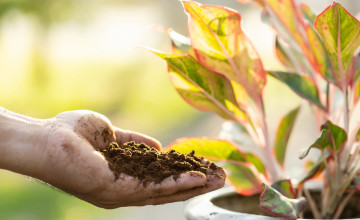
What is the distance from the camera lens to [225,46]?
1.08 m

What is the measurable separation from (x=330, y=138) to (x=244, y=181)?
0.80ft

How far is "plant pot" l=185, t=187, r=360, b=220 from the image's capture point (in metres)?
0.94

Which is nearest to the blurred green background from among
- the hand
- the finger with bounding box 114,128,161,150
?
the finger with bounding box 114,128,161,150

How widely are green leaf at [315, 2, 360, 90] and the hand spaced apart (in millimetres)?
328

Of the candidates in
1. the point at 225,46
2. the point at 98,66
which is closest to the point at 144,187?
the point at 225,46

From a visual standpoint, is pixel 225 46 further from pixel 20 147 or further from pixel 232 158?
pixel 20 147

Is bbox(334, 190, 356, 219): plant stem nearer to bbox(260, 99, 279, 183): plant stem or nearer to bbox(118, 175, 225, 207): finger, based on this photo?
bbox(260, 99, 279, 183): plant stem

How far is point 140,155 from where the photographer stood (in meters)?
1.03

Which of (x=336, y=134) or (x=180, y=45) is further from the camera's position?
(x=180, y=45)

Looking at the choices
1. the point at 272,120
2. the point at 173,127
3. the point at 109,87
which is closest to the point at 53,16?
the point at 109,87

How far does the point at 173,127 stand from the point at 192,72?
405cm

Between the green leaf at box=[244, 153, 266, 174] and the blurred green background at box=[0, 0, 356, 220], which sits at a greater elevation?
the blurred green background at box=[0, 0, 356, 220]

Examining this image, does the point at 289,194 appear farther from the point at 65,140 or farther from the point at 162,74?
the point at 162,74

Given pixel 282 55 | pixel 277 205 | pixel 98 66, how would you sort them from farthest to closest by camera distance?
pixel 98 66 < pixel 282 55 < pixel 277 205
